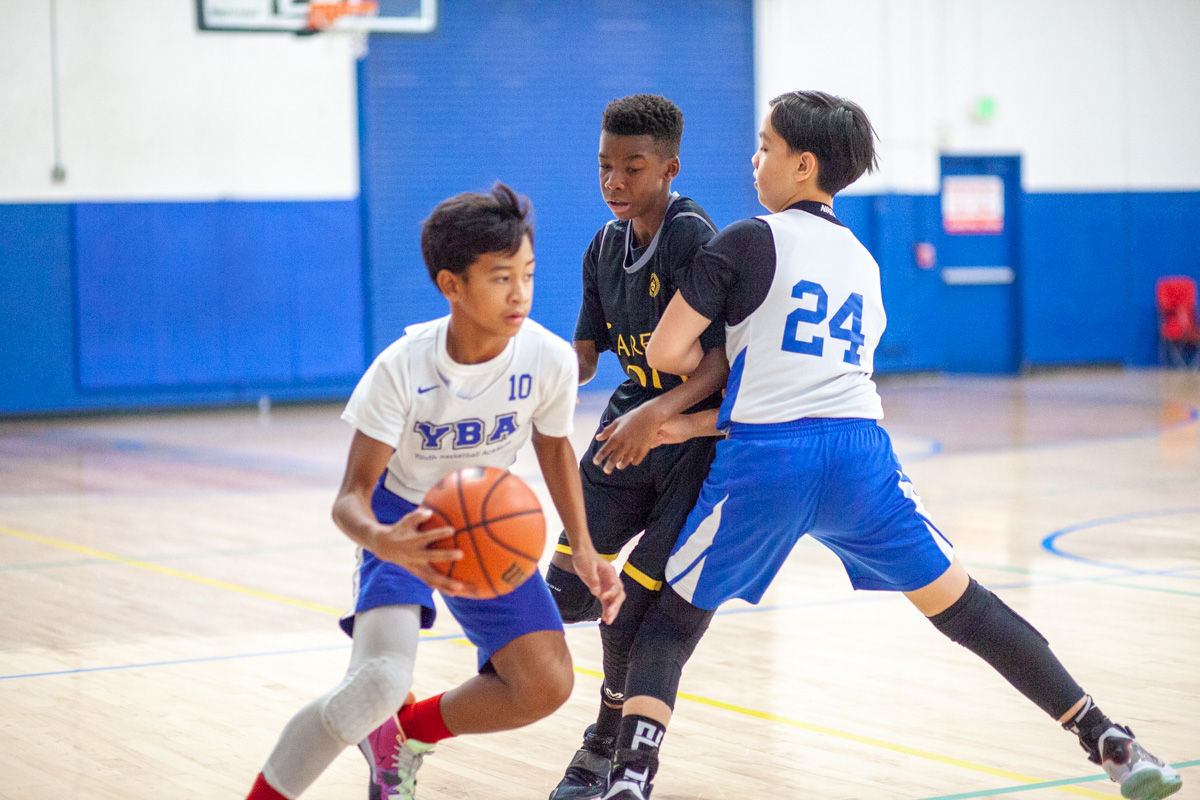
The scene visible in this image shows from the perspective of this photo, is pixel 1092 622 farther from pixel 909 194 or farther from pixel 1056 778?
pixel 909 194

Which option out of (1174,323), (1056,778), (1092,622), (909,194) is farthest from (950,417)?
(1056,778)

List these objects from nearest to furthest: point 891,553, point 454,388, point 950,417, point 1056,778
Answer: point 454,388, point 891,553, point 1056,778, point 950,417

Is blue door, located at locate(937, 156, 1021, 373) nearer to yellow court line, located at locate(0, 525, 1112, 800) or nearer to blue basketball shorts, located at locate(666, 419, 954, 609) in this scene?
yellow court line, located at locate(0, 525, 1112, 800)

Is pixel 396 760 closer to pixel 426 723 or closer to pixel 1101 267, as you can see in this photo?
pixel 426 723

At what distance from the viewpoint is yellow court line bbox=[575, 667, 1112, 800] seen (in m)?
3.17

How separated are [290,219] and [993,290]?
8209 millimetres

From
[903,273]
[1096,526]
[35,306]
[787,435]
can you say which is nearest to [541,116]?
[903,273]

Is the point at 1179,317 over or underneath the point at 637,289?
underneath

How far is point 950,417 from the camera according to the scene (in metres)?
12.1

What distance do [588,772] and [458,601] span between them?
0.62m

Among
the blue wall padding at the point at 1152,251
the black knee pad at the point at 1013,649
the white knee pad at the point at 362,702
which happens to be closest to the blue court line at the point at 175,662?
the white knee pad at the point at 362,702

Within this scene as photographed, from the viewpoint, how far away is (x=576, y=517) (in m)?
2.91

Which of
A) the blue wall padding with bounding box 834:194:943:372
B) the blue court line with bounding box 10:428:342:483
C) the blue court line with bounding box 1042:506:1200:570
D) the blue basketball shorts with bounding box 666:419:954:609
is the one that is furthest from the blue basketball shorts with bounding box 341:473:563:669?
the blue wall padding with bounding box 834:194:943:372

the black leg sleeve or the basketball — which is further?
the black leg sleeve
